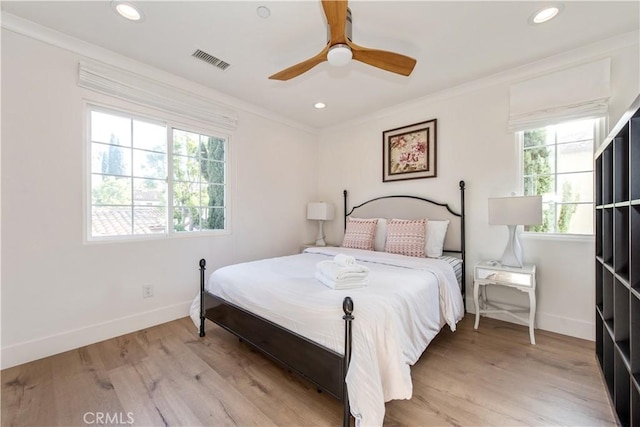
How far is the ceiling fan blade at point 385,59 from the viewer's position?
1895 mm

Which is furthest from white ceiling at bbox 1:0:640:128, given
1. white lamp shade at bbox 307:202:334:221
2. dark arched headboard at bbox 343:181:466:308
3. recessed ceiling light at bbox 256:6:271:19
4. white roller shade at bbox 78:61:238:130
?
white lamp shade at bbox 307:202:334:221

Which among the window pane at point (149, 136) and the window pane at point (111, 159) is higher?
the window pane at point (149, 136)

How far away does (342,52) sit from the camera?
1801 mm

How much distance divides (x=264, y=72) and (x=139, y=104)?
1.32m

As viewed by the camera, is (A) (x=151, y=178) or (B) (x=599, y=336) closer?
(B) (x=599, y=336)

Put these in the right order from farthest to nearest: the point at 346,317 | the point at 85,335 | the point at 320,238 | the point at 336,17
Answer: the point at 320,238
the point at 85,335
the point at 336,17
the point at 346,317

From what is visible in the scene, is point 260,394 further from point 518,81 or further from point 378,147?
point 518,81

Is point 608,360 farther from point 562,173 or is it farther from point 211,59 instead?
point 211,59

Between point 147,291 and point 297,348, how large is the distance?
2013 mm

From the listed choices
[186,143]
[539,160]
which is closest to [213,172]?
[186,143]

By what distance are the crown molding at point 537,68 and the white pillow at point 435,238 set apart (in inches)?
61.6

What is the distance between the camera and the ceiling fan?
160 cm

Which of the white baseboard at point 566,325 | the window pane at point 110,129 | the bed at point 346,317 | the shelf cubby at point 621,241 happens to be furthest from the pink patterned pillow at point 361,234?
the window pane at point 110,129

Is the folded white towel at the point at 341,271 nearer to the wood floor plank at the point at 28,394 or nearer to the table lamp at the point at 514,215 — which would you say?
the table lamp at the point at 514,215
